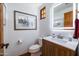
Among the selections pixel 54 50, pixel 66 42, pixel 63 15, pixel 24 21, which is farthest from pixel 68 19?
pixel 24 21

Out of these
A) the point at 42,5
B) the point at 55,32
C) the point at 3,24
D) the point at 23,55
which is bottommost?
the point at 23,55

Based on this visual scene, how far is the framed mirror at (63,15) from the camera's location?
1.35 metres

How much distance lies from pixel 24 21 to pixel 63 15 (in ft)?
1.72

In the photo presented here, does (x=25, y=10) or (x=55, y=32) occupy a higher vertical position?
(x=25, y=10)

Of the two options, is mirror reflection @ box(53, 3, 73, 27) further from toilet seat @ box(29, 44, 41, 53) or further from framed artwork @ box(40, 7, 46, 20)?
toilet seat @ box(29, 44, 41, 53)

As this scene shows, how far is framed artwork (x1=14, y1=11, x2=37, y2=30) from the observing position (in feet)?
4.49

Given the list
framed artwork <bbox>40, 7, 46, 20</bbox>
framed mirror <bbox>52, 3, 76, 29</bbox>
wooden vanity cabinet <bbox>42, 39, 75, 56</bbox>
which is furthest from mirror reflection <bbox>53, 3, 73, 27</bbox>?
wooden vanity cabinet <bbox>42, 39, 75, 56</bbox>

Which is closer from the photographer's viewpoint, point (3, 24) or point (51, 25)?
point (3, 24)

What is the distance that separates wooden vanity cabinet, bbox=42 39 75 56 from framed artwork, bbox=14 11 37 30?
278mm

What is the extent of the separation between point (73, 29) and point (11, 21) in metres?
0.80

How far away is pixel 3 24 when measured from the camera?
1.32 metres

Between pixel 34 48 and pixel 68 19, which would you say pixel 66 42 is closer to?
pixel 68 19

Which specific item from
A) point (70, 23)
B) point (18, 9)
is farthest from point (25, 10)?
point (70, 23)

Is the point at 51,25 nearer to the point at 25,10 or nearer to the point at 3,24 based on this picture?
the point at 25,10
